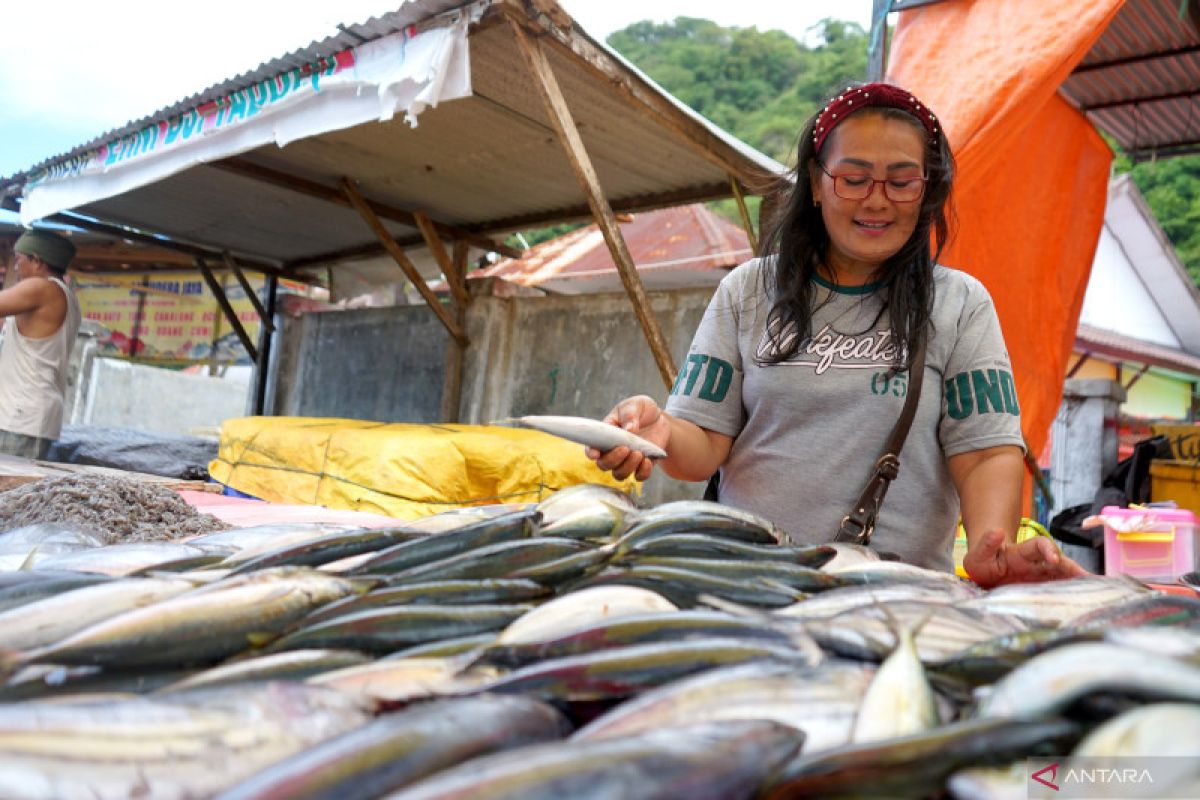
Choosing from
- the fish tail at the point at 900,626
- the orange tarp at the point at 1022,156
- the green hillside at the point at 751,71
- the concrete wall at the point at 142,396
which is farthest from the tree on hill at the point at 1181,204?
the fish tail at the point at 900,626

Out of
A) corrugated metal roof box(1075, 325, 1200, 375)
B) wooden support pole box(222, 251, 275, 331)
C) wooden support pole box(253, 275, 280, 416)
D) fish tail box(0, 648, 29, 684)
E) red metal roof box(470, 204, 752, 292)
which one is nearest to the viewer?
fish tail box(0, 648, 29, 684)

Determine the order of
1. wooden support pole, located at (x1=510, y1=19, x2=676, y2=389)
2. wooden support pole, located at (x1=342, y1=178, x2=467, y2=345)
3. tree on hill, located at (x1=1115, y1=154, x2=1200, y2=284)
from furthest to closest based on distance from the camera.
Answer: tree on hill, located at (x1=1115, y1=154, x2=1200, y2=284) < wooden support pole, located at (x1=342, y1=178, x2=467, y2=345) < wooden support pole, located at (x1=510, y1=19, x2=676, y2=389)

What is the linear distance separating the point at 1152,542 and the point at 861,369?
286 centimetres

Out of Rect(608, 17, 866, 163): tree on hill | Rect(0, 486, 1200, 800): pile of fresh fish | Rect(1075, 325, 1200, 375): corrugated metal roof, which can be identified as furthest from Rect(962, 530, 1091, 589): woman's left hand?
Rect(608, 17, 866, 163): tree on hill

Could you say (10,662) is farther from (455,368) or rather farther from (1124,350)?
(1124,350)

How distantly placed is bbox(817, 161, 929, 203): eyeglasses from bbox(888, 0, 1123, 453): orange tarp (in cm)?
177

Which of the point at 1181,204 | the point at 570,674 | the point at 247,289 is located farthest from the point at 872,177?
the point at 1181,204

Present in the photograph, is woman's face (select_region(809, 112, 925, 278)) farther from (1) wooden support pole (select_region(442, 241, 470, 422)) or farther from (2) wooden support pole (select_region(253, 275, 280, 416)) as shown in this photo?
(2) wooden support pole (select_region(253, 275, 280, 416))

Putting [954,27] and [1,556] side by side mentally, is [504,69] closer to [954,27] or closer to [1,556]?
[954,27]

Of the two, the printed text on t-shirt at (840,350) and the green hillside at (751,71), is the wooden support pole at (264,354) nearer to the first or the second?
the printed text on t-shirt at (840,350)

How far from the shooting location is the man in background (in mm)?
4953

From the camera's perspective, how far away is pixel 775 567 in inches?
45.9

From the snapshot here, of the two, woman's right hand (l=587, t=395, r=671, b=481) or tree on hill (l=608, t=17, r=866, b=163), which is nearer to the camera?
woman's right hand (l=587, t=395, r=671, b=481)

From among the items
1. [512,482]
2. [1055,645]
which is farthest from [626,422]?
[512,482]
